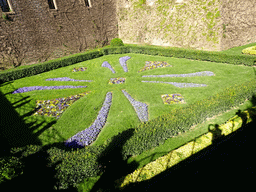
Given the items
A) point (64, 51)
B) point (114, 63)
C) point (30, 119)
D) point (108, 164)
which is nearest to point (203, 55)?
point (114, 63)

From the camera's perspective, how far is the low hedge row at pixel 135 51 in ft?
51.8

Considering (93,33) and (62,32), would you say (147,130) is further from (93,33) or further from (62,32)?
(93,33)

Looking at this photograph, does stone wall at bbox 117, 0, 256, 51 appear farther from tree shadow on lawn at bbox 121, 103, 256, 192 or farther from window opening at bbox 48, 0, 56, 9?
tree shadow on lawn at bbox 121, 103, 256, 192

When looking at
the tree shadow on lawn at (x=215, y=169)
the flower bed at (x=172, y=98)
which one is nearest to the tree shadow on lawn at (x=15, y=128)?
the tree shadow on lawn at (x=215, y=169)

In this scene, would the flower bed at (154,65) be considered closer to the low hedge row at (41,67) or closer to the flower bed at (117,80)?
the flower bed at (117,80)

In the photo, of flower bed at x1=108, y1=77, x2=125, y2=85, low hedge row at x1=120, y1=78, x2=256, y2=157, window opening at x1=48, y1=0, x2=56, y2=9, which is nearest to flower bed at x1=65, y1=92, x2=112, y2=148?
low hedge row at x1=120, y1=78, x2=256, y2=157

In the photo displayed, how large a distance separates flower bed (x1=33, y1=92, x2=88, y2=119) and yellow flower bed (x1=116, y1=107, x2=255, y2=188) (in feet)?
24.8

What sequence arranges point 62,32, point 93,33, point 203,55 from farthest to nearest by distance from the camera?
1. point 93,33
2. point 62,32
3. point 203,55

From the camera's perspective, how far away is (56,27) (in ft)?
70.6

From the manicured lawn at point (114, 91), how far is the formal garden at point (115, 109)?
0.23 feet

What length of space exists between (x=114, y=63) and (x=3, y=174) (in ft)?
54.2

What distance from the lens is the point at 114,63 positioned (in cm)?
1927

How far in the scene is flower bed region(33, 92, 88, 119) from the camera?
10.4 meters

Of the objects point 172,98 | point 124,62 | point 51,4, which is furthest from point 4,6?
point 172,98
